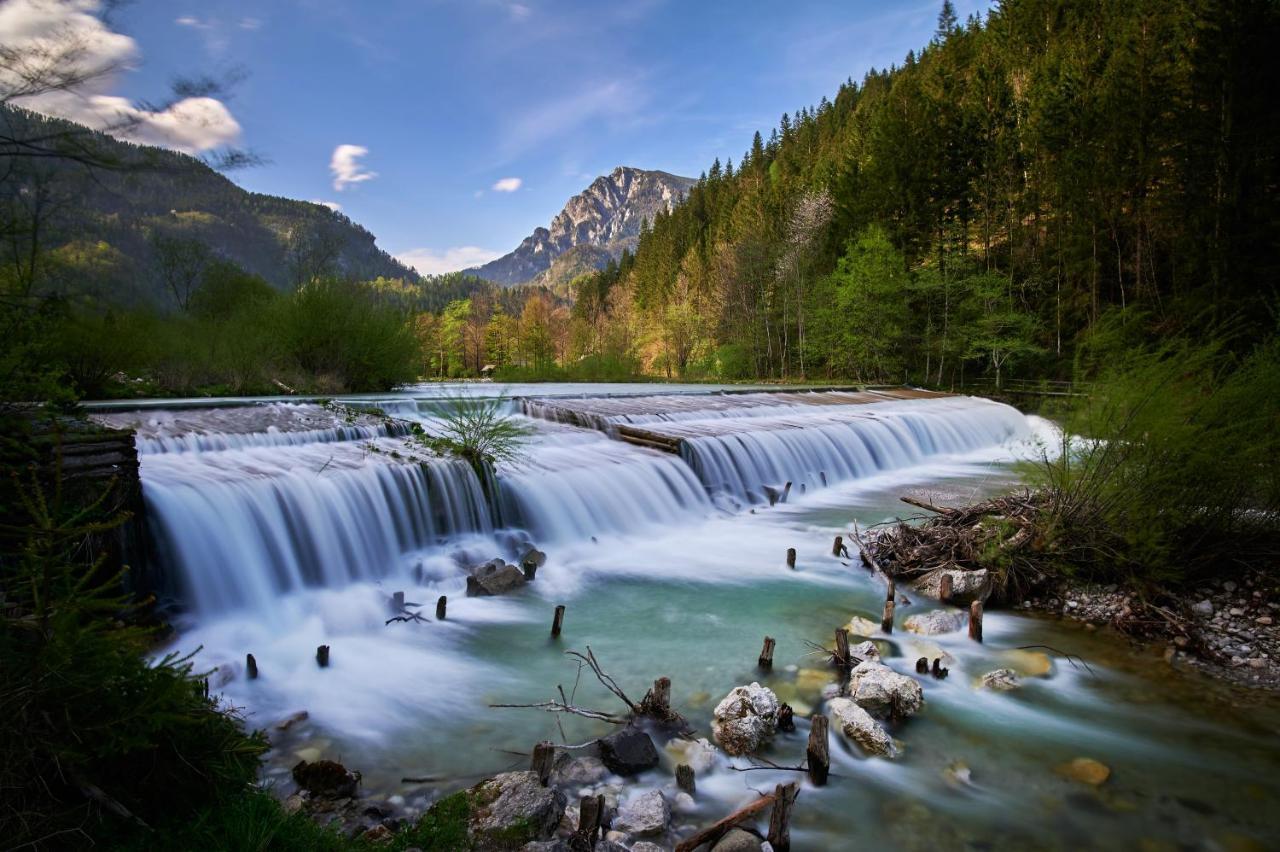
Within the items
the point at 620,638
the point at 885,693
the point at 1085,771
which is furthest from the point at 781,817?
the point at 620,638

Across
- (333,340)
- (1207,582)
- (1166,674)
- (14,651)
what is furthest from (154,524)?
(333,340)

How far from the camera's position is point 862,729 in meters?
4.18

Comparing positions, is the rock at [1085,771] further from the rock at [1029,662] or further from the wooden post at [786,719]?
the wooden post at [786,719]

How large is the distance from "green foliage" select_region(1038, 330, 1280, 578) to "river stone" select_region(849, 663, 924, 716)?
10.1ft

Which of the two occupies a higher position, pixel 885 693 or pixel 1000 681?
pixel 885 693

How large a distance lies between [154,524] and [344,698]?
3.44 m

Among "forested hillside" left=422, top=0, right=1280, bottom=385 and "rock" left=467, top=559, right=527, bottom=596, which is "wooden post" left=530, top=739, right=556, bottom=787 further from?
"forested hillside" left=422, top=0, right=1280, bottom=385

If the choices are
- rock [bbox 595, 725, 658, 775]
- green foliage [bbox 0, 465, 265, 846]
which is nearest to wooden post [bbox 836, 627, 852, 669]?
rock [bbox 595, 725, 658, 775]

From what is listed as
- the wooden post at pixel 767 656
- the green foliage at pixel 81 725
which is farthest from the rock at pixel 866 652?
the green foliage at pixel 81 725

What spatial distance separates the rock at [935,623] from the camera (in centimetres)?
584

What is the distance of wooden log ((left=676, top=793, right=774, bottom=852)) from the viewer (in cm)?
309

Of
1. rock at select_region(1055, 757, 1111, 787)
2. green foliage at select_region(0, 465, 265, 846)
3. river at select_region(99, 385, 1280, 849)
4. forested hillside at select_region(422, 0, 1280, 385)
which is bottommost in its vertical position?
rock at select_region(1055, 757, 1111, 787)

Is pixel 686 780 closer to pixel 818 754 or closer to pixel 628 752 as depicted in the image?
pixel 628 752

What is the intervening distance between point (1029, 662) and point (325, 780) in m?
5.54
